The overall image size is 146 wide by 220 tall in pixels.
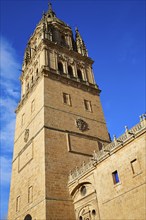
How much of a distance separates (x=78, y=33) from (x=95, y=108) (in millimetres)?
17243

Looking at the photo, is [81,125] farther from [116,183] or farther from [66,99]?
[116,183]

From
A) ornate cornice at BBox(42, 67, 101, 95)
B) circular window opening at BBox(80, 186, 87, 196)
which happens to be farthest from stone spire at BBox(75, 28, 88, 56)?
circular window opening at BBox(80, 186, 87, 196)

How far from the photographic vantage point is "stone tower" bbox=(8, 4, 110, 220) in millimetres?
20516

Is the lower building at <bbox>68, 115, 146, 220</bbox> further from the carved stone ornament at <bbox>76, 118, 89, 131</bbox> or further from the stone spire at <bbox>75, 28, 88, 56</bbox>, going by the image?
the stone spire at <bbox>75, 28, 88, 56</bbox>

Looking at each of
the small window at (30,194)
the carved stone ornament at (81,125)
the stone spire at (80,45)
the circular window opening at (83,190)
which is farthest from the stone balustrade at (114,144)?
the stone spire at (80,45)

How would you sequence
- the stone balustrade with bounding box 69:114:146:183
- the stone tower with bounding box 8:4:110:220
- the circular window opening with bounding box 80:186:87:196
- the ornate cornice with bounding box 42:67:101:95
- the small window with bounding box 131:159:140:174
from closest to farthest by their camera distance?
the small window with bounding box 131:159:140:174 < the stone balustrade with bounding box 69:114:146:183 < the circular window opening with bounding box 80:186:87:196 < the stone tower with bounding box 8:4:110:220 < the ornate cornice with bounding box 42:67:101:95

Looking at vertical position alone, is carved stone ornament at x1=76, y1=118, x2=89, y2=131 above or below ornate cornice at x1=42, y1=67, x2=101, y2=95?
below

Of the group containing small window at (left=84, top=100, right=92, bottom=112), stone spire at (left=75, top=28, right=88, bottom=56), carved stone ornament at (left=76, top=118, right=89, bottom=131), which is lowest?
carved stone ornament at (left=76, top=118, right=89, bottom=131)

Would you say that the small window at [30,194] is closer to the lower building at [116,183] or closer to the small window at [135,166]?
the lower building at [116,183]

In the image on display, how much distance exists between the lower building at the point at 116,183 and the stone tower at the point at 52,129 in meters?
1.60

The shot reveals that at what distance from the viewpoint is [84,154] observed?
2428 centimetres

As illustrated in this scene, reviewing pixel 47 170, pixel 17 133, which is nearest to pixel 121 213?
pixel 47 170

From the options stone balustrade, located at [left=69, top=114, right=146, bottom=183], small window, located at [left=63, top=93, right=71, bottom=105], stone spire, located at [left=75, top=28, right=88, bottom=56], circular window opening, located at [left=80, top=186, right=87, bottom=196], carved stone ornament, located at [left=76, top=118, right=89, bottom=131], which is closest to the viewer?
stone balustrade, located at [left=69, top=114, right=146, bottom=183]

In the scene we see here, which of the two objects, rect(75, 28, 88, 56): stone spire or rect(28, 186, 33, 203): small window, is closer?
rect(28, 186, 33, 203): small window
